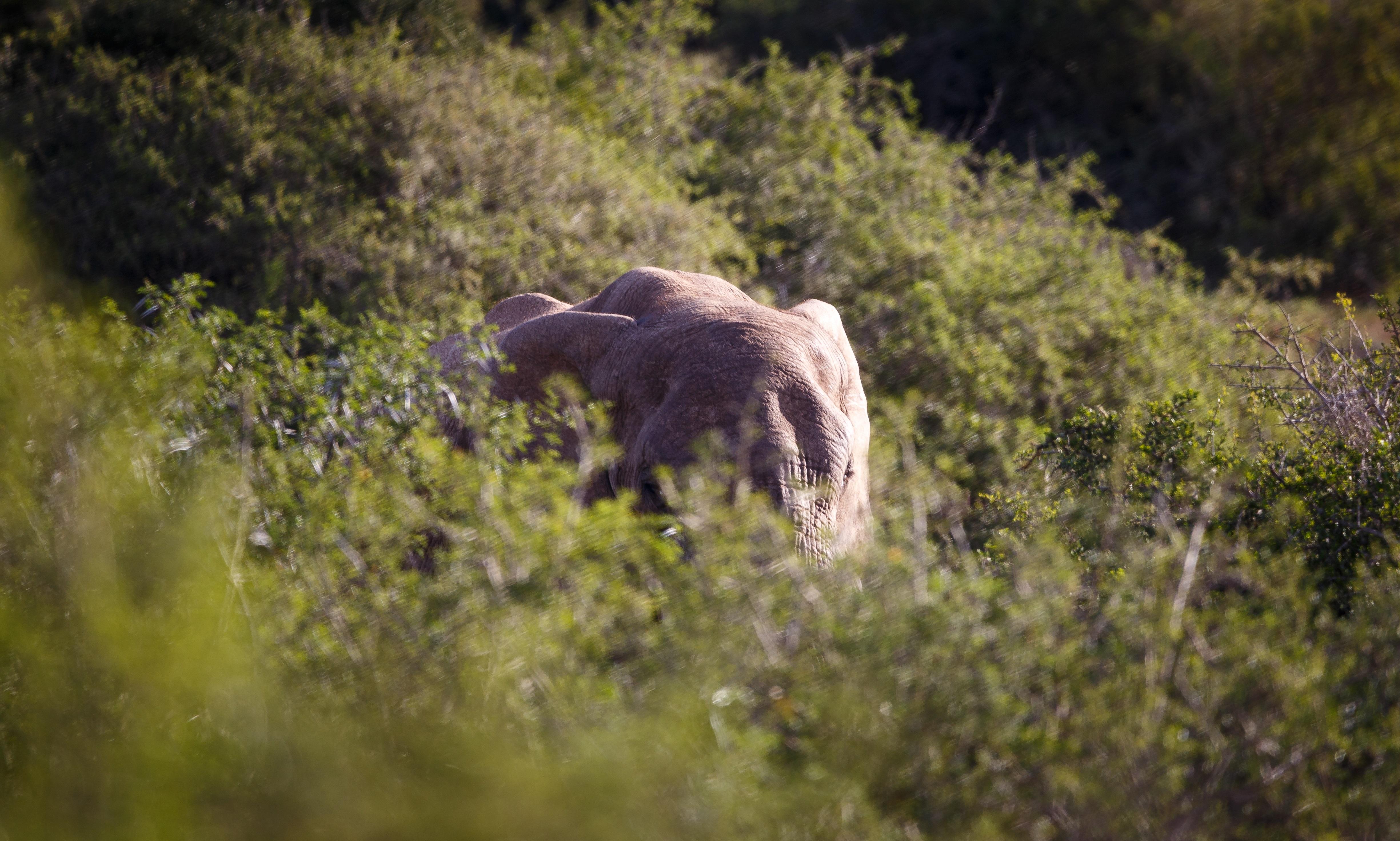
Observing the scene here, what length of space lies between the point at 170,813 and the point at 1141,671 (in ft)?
6.95

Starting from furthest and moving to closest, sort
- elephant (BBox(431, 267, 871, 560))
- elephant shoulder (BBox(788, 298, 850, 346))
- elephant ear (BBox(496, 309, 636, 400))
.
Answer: elephant shoulder (BBox(788, 298, 850, 346))
elephant ear (BBox(496, 309, 636, 400))
elephant (BBox(431, 267, 871, 560))

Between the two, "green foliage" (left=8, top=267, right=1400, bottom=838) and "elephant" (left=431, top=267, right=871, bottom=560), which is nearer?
"green foliage" (left=8, top=267, right=1400, bottom=838)

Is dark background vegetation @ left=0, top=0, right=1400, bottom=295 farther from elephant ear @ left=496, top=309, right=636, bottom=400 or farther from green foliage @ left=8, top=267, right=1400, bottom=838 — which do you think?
green foliage @ left=8, top=267, right=1400, bottom=838

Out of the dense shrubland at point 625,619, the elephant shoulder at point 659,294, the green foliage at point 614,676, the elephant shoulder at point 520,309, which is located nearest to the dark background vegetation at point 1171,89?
the elephant shoulder at point 520,309

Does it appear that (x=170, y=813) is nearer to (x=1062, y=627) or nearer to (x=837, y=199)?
(x=1062, y=627)

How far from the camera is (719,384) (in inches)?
151

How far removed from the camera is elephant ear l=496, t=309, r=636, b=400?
4582 mm

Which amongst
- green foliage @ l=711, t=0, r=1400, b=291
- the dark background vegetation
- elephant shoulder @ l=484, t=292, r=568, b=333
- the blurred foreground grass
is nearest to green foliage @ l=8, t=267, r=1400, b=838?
the blurred foreground grass

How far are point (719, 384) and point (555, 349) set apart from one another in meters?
1.12

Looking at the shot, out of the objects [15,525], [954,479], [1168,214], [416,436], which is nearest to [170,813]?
[15,525]

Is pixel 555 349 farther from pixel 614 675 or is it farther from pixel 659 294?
pixel 614 675

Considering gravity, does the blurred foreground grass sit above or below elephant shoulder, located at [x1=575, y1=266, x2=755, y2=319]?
above

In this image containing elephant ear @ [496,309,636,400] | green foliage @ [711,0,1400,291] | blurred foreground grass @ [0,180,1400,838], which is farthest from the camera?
green foliage @ [711,0,1400,291]

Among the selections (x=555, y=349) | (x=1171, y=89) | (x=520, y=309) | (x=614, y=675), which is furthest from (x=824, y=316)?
(x=1171, y=89)
